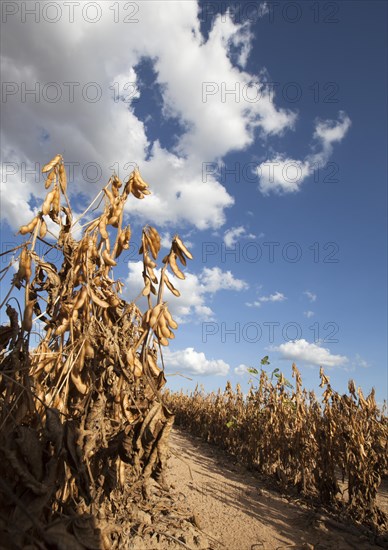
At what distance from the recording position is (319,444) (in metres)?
5.46

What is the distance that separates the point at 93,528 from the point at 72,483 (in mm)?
547

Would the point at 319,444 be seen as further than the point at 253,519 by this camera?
Yes

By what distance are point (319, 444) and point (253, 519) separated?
70.9 inches

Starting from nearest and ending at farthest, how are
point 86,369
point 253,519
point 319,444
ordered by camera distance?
point 86,369 < point 253,519 < point 319,444

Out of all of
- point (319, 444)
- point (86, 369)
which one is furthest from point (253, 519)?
point (86, 369)

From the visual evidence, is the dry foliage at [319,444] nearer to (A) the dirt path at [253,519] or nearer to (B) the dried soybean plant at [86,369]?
(A) the dirt path at [253,519]

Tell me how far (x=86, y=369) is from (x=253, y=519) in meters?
3.33

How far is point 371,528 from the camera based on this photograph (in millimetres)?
4352

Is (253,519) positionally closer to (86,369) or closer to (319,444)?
(319,444)

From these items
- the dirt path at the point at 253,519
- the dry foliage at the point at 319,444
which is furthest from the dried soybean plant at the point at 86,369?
the dry foliage at the point at 319,444

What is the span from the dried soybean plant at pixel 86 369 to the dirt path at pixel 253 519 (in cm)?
81

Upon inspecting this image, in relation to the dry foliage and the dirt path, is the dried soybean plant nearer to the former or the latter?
the dirt path

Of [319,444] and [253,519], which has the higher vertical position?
[319,444]

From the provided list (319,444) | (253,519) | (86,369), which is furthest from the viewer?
(319,444)
